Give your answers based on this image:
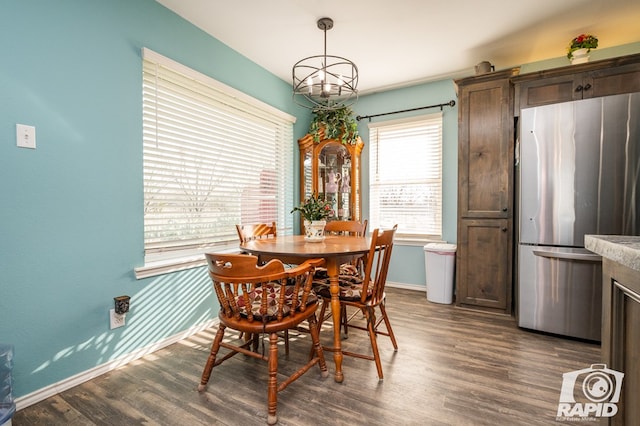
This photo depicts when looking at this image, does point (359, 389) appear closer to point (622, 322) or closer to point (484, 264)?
point (622, 322)

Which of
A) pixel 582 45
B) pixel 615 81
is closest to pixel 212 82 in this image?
pixel 582 45

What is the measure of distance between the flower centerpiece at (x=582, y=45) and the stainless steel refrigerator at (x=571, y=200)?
684 millimetres

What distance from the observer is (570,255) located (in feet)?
7.92

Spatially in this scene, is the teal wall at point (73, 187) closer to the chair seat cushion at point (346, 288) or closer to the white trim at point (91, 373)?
the white trim at point (91, 373)

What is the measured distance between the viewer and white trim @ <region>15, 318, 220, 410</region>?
65.7 inches

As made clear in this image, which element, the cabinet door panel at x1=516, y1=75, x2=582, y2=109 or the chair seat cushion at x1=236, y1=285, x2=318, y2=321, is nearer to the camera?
the chair seat cushion at x1=236, y1=285, x2=318, y2=321

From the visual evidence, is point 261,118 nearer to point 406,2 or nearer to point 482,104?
point 406,2

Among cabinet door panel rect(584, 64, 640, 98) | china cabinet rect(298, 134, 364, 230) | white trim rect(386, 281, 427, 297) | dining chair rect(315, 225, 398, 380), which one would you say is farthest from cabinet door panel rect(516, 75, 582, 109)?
white trim rect(386, 281, 427, 297)

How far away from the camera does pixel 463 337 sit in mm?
2490

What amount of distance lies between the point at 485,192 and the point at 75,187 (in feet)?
11.2

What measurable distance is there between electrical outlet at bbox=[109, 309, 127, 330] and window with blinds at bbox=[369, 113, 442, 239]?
10.0 feet

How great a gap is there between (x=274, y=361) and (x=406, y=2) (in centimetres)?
273

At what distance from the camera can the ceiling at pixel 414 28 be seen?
2.43 meters

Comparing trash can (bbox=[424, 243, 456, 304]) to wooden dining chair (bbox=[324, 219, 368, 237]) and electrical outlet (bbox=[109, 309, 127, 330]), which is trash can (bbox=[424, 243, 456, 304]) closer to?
wooden dining chair (bbox=[324, 219, 368, 237])
